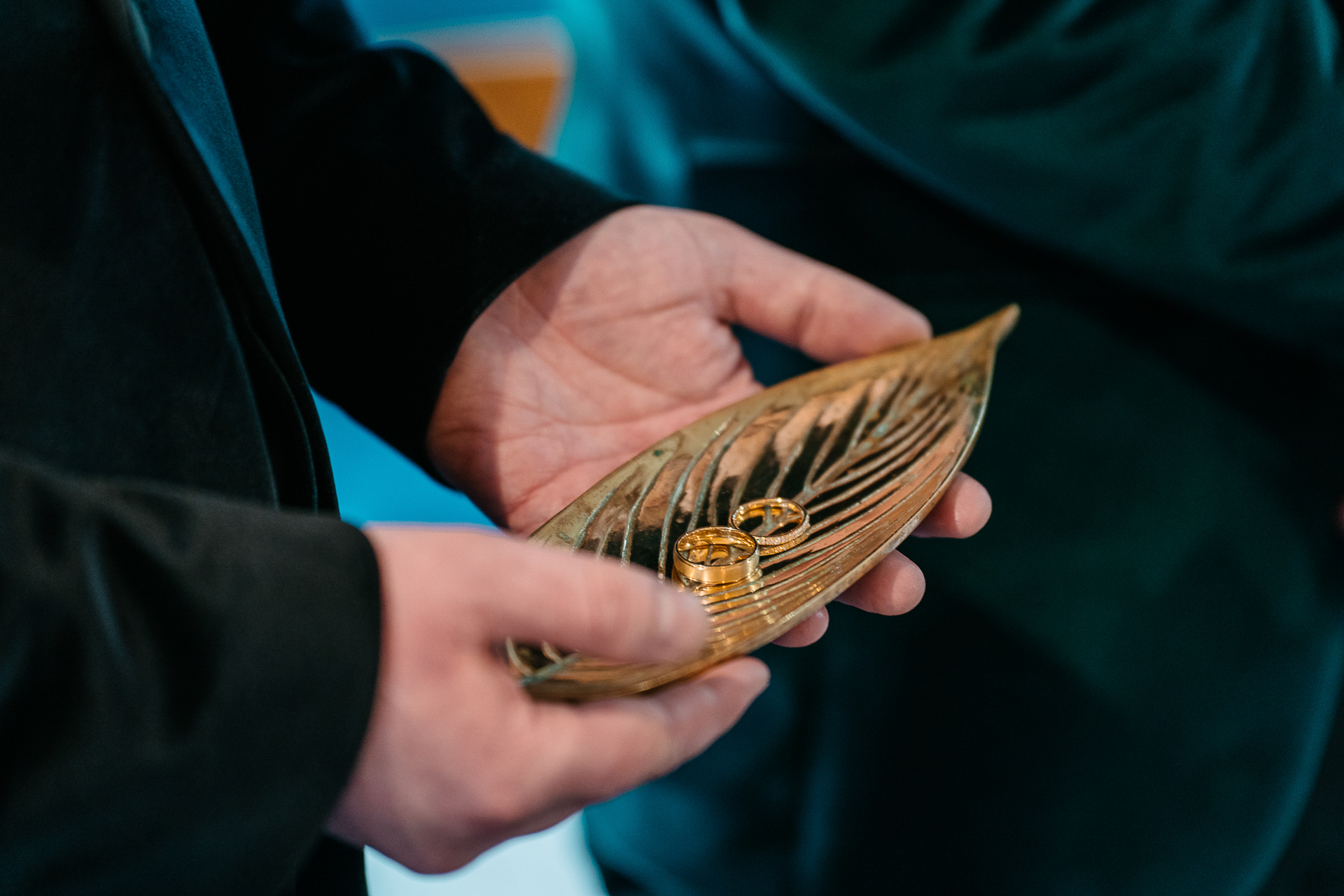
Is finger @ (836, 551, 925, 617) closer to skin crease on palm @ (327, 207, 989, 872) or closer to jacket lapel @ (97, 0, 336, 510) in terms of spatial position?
skin crease on palm @ (327, 207, 989, 872)

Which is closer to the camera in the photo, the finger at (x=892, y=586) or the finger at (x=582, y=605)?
the finger at (x=582, y=605)

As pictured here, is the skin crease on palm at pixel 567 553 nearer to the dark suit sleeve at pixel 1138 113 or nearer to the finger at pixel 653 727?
the finger at pixel 653 727

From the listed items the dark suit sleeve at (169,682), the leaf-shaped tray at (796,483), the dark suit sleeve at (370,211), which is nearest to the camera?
the dark suit sleeve at (169,682)

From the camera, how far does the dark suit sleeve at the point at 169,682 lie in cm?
24

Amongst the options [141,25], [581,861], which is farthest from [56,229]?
[581,861]

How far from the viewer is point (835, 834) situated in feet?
2.26

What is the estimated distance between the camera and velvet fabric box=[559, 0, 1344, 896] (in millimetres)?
550

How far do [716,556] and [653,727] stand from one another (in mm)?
130

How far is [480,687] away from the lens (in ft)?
0.93

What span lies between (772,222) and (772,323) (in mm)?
156

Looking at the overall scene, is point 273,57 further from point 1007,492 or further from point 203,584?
point 1007,492

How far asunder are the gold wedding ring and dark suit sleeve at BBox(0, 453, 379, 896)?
22 centimetres

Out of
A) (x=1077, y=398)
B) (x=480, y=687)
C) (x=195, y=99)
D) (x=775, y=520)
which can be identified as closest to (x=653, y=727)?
(x=480, y=687)

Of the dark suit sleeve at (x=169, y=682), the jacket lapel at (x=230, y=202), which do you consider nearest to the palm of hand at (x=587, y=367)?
the jacket lapel at (x=230, y=202)
